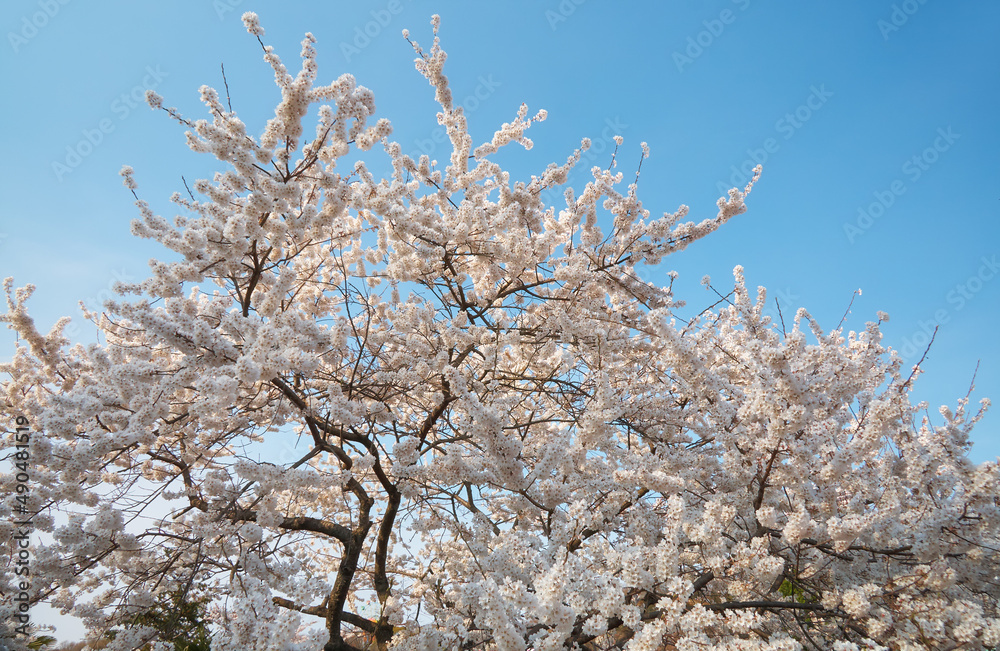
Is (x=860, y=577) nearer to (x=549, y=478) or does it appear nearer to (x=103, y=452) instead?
(x=549, y=478)

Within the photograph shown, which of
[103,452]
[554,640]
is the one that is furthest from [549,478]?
[103,452]

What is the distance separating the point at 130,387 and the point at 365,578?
419 centimetres

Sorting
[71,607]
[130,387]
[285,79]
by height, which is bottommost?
[71,607]

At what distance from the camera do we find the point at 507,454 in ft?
8.87

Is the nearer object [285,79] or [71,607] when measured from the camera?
[285,79]

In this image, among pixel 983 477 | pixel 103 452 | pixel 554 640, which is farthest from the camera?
pixel 983 477

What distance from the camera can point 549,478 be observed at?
2938 mm

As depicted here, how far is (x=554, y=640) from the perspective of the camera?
2.48 metres

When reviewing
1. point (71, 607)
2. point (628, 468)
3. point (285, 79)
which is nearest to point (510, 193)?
point (285, 79)

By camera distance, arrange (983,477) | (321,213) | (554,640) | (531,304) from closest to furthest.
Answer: (554,640), (983,477), (321,213), (531,304)

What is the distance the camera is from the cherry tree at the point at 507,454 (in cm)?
281

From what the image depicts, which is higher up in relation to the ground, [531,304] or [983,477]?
[531,304]

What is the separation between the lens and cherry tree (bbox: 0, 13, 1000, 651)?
2.81 m

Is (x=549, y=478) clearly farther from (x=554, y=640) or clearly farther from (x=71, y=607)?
(x=71, y=607)
